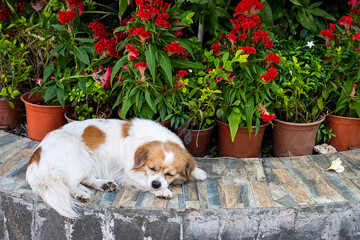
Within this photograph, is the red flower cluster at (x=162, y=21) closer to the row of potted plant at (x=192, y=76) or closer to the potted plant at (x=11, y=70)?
the row of potted plant at (x=192, y=76)

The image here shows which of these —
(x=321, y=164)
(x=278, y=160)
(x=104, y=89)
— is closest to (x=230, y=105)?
(x=278, y=160)

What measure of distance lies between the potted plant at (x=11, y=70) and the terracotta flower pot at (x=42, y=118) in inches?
10.2

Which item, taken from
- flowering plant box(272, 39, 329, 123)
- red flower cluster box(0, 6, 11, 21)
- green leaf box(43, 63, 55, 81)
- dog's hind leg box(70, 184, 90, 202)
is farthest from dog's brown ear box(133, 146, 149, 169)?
red flower cluster box(0, 6, 11, 21)

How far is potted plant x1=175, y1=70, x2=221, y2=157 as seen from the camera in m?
3.06

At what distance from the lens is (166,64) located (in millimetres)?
2922

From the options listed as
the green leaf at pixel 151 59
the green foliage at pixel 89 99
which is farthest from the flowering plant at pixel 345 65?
the green foliage at pixel 89 99

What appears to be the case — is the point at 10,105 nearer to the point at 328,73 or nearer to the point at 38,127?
the point at 38,127

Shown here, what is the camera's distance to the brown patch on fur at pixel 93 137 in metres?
2.95

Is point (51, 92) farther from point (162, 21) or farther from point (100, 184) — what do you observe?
point (162, 21)

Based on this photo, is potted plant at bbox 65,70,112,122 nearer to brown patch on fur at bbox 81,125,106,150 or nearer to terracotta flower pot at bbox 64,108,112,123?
terracotta flower pot at bbox 64,108,112,123

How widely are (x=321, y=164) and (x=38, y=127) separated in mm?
2706

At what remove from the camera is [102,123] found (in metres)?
3.08

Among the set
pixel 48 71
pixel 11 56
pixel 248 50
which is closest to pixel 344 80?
pixel 248 50

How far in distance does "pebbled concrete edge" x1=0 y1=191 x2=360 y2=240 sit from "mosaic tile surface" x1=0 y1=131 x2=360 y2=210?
5cm
